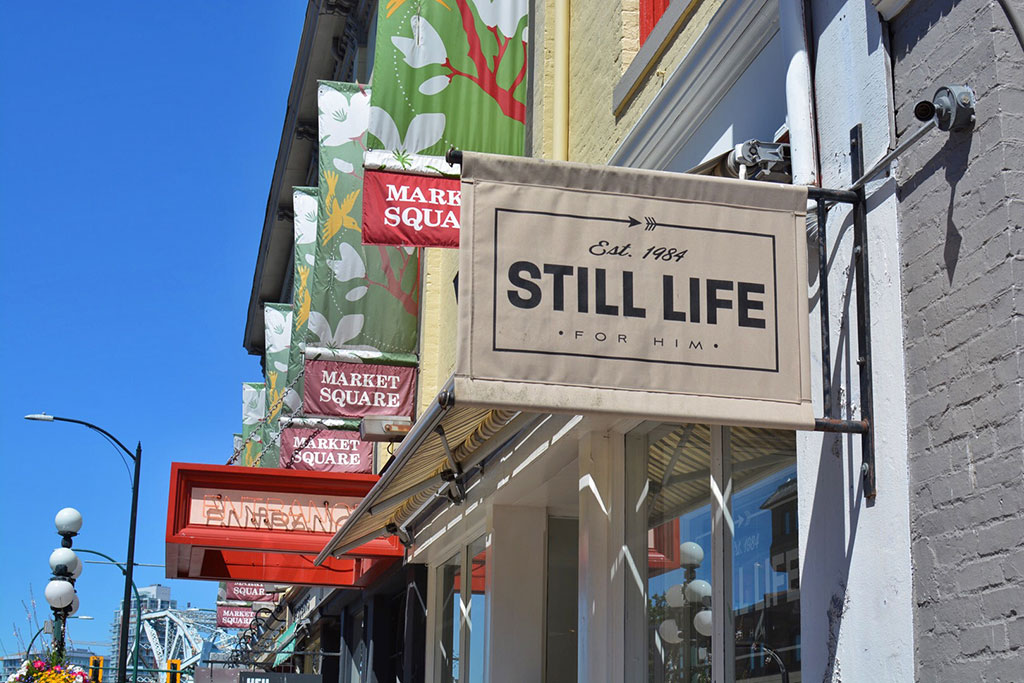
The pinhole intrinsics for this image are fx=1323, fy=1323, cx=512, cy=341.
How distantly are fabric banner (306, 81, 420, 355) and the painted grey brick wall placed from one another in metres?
11.8

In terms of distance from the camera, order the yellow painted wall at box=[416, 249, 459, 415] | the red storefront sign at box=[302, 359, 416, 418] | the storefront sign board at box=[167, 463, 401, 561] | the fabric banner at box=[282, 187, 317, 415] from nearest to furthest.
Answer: the storefront sign board at box=[167, 463, 401, 561] < the yellow painted wall at box=[416, 249, 459, 415] < the red storefront sign at box=[302, 359, 416, 418] < the fabric banner at box=[282, 187, 317, 415]

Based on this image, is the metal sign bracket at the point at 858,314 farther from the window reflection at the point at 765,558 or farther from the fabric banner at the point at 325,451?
the fabric banner at the point at 325,451

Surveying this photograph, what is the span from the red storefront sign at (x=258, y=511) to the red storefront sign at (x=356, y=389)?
2.53 metres

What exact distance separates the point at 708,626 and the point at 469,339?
2.68 m

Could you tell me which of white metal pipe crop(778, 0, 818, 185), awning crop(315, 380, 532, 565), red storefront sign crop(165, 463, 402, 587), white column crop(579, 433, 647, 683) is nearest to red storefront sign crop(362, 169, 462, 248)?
awning crop(315, 380, 532, 565)

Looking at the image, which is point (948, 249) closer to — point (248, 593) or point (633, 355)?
point (633, 355)

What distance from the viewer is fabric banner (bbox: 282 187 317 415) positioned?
19469mm

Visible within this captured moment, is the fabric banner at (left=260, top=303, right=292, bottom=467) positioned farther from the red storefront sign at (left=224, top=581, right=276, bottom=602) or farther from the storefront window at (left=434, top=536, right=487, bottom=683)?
the storefront window at (left=434, top=536, right=487, bottom=683)

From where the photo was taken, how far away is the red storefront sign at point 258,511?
13.2 meters

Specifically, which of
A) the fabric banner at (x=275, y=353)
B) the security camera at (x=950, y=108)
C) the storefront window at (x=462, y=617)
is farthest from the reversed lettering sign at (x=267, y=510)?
the fabric banner at (x=275, y=353)

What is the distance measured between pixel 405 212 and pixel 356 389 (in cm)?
663

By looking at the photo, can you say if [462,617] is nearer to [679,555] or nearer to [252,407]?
[679,555]

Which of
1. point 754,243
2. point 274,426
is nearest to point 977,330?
point 754,243

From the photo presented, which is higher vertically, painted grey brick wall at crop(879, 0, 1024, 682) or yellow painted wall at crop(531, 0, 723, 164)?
yellow painted wall at crop(531, 0, 723, 164)
